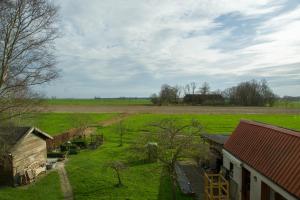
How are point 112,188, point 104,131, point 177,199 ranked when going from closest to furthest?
point 177,199 < point 112,188 < point 104,131

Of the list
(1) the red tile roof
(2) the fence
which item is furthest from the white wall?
(2) the fence

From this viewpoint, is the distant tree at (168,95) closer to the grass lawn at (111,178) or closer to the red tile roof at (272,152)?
the grass lawn at (111,178)

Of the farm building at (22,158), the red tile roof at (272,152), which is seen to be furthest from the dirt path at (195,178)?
the farm building at (22,158)

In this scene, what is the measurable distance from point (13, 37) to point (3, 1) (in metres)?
2.84

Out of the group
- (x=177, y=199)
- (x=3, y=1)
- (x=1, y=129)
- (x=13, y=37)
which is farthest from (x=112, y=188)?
(x=3, y=1)

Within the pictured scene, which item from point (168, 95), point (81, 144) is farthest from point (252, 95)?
point (81, 144)

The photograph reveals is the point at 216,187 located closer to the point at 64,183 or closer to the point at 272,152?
the point at 272,152

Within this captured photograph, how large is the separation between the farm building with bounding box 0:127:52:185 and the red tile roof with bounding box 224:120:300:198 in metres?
14.2

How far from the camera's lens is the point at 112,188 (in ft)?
70.4

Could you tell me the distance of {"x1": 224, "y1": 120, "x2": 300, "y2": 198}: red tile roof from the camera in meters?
12.2

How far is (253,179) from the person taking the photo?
619 inches

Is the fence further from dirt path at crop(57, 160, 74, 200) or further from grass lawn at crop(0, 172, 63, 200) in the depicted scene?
grass lawn at crop(0, 172, 63, 200)

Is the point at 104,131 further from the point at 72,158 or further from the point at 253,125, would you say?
the point at 253,125

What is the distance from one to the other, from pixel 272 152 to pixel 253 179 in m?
1.94
